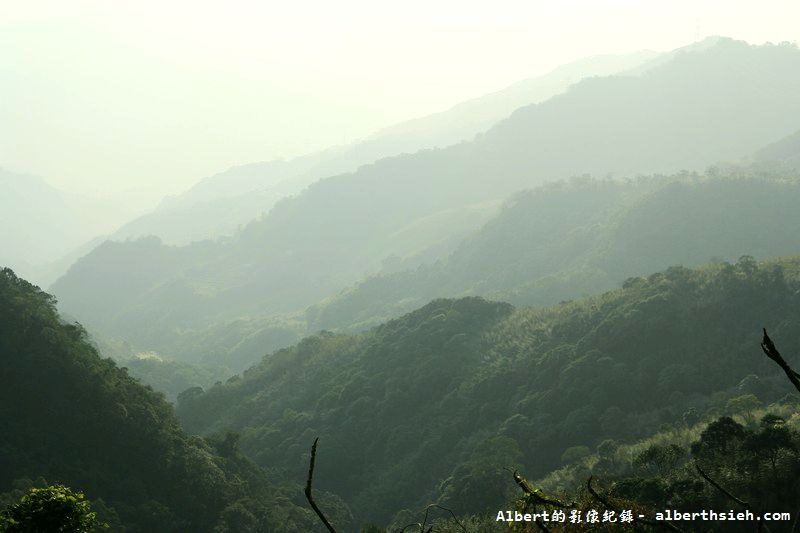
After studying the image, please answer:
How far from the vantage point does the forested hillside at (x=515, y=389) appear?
206 ft

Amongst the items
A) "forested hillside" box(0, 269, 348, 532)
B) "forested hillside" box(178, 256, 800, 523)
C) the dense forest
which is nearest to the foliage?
the dense forest

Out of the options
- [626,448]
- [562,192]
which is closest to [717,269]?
[626,448]

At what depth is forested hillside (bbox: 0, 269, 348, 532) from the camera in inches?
1923

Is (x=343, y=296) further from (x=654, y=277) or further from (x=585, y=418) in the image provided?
(x=585, y=418)

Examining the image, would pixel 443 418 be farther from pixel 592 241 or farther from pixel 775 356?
pixel 592 241

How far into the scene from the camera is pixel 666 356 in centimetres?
7131

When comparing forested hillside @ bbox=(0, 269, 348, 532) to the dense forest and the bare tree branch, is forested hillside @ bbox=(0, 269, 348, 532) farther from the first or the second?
the bare tree branch

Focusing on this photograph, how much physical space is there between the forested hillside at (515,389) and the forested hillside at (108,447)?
504 inches

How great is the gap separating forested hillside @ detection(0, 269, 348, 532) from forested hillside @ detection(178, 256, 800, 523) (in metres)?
12.8

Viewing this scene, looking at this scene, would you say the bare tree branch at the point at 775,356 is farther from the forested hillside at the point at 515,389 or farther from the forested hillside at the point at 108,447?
the forested hillside at the point at 515,389

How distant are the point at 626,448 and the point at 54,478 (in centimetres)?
3897

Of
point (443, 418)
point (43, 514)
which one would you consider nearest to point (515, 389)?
point (443, 418)

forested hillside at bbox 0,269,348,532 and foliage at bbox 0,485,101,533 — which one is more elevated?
foliage at bbox 0,485,101,533

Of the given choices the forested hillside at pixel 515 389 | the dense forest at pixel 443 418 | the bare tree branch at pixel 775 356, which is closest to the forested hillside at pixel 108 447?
the dense forest at pixel 443 418
